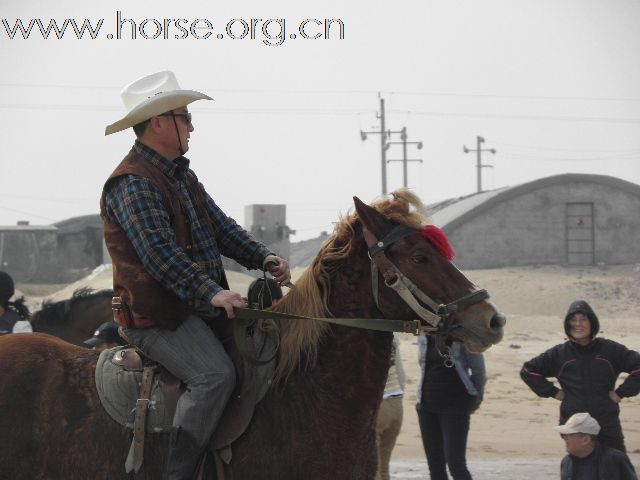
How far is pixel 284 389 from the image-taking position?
5211 millimetres

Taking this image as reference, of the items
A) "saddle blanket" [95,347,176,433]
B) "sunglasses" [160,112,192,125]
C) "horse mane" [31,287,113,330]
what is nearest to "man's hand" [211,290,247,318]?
"saddle blanket" [95,347,176,433]

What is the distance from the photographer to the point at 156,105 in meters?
5.35

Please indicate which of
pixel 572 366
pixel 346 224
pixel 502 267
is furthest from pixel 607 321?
pixel 346 224

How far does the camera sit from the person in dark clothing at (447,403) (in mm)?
9234

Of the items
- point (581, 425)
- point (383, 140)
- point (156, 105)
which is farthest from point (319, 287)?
point (383, 140)

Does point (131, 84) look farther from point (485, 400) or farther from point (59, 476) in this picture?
point (485, 400)

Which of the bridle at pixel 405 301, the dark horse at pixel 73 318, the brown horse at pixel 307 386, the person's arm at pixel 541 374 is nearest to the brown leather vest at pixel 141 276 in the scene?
the bridle at pixel 405 301

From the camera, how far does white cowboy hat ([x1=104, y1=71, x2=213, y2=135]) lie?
5.36 meters

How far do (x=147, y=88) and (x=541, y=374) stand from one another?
501 centimetres

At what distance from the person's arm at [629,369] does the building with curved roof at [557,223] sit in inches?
1411

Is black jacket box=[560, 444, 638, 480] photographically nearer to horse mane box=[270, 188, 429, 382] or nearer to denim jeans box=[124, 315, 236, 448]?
horse mane box=[270, 188, 429, 382]

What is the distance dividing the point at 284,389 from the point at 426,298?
83cm

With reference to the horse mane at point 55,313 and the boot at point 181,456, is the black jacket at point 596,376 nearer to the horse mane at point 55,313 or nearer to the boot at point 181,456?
the horse mane at point 55,313

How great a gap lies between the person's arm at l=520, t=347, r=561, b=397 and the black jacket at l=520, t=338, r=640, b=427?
11 centimetres
